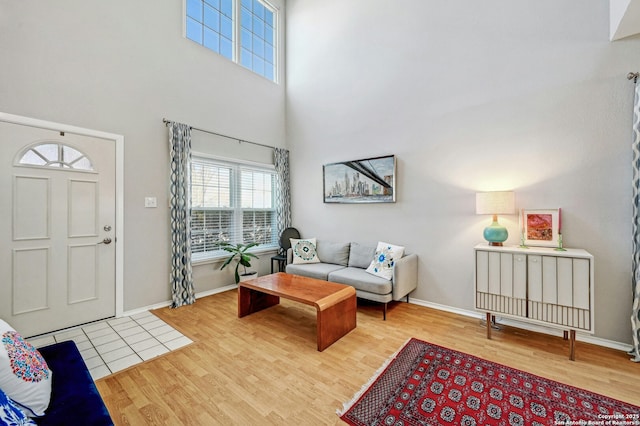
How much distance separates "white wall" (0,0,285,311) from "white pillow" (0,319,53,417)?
6.79 ft

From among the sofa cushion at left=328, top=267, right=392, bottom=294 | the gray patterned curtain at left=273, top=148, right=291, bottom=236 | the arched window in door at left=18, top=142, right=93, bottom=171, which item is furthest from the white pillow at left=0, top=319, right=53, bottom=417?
the gray patterned curtain at left=273, top=148, right=291, bottom=236

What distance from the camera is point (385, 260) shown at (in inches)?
132

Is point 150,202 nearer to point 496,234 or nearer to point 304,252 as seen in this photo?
point 304,252

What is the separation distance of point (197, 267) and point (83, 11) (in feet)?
10.5

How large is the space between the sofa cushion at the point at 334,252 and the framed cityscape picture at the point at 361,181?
70 centimetres

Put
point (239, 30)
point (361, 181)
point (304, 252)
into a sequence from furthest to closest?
point (239, 30) → point (304, 252) → point (361, 181)

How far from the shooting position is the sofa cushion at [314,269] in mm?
3607

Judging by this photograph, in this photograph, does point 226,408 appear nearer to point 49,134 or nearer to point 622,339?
point 49,134

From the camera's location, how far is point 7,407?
0.95 m

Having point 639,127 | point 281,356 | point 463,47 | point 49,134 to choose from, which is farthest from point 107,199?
Result: point 639,127

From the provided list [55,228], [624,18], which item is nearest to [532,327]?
[624,18]

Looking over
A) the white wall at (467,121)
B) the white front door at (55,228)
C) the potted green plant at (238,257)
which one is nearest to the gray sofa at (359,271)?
the white wall at (467,121)

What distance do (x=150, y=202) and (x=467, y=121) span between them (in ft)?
13.1

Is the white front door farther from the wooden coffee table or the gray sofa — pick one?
the gray sofa
